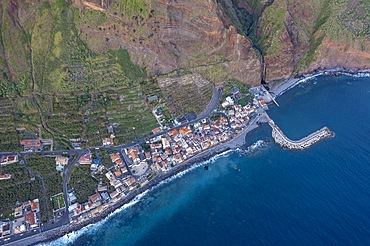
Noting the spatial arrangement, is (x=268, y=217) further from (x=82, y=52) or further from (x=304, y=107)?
(x=82, y=52)

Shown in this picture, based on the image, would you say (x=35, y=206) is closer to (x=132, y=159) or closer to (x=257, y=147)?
(x=132, y=159)

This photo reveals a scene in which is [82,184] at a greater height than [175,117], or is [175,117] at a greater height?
[175,117]

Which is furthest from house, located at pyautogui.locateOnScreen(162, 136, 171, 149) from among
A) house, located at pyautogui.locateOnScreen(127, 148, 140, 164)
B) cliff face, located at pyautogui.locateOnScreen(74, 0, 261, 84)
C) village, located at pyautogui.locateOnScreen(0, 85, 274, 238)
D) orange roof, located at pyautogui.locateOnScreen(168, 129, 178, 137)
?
cliff face, located at pyautogui.locateOnScreen(74, 0, 261, 84)

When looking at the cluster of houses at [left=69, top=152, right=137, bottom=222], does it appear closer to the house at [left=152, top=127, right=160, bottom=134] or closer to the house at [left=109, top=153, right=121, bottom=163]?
the house at [left=109, top=153, right=121, bottom=163]

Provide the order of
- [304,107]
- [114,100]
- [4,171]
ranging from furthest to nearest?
[304,107] < [114,100] < [4,171]

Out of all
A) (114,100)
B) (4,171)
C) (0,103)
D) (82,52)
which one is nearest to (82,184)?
(4,171)

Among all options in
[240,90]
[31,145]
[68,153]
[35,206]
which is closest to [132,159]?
[68,153]

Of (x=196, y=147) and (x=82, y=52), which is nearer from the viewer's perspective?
(x=196, y=147)
